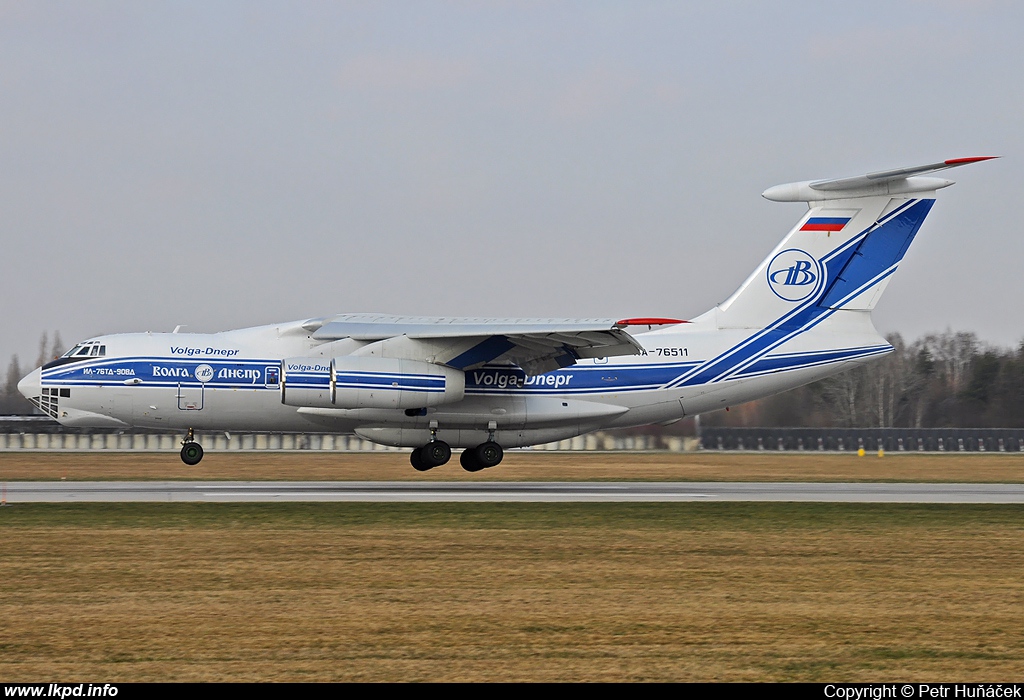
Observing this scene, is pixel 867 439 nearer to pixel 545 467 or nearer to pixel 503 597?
pixel 545 467

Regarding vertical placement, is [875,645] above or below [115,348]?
below

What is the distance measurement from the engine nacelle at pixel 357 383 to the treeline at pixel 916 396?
18517mm

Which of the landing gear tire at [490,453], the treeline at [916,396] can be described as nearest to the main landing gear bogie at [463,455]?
the landing gear tire at [490,453]

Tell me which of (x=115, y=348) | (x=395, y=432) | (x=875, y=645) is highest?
(x=115, y=348)

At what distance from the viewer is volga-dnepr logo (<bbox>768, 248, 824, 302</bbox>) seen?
2308 centimetres

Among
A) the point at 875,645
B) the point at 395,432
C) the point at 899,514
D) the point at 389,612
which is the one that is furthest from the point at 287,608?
the point at 395,432

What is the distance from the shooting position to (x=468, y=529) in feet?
47.6

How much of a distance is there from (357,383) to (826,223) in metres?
10.5

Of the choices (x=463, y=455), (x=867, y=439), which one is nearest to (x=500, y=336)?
(x=463, y=455)

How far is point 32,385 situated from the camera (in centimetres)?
2177

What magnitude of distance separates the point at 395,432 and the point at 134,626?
14.0 m

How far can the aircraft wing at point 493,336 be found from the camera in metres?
20.5

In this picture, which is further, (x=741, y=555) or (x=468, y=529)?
(x=468, y=529)
